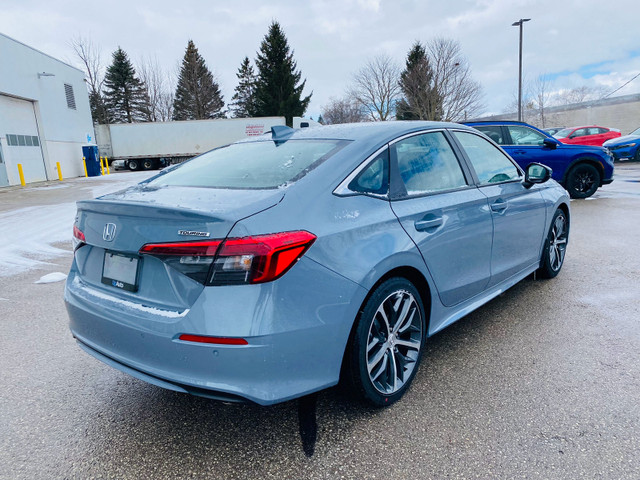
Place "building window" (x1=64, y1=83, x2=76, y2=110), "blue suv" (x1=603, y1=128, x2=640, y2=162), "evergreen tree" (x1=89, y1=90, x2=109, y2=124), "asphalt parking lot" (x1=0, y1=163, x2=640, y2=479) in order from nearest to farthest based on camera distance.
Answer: "asphalt parking lot" (x1=0, y1=163, x2=640, y2=479) < "blue suv" (x1=603, y1=128, x2=640, y2=162) < "building window" (x1=64, y1=83, x2=76, y2=110) < "evergreen tree" (x1=89, y1=90, x2=109, y2=124)

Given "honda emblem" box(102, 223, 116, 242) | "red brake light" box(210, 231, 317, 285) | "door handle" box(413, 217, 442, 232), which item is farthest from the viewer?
"door handle" box(413, 217, 442, 232)

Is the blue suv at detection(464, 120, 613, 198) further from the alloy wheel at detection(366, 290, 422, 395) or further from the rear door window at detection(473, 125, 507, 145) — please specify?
the alloy wheel at detection(366, 290, 422, 395)

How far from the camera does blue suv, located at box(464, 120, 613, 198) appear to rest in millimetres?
9383

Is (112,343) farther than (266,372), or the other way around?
(112,343)

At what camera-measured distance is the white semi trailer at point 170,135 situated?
3158 cm

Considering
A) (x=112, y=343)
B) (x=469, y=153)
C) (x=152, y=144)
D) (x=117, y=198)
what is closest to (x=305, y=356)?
(x=112, y=343)

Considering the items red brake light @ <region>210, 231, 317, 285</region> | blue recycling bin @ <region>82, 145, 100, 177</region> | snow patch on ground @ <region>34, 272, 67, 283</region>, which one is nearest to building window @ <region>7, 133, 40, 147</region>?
blue recycling bin @ <region>82, 145, 100, 177</region>

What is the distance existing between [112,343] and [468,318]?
2729mm

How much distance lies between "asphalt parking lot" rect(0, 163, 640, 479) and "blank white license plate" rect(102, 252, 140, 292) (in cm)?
80

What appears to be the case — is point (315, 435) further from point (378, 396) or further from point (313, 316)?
point (313, 316)

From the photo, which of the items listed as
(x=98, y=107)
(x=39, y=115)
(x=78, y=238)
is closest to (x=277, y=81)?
(x=98, y=107)

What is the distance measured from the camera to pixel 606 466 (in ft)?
6.32

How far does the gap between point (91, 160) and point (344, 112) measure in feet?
123

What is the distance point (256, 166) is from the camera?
8.65 feet
